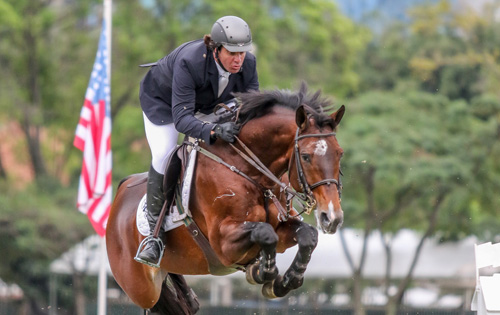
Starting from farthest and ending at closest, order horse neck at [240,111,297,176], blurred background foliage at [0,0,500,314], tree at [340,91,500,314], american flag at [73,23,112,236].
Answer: blurred background foliage at [0,0,500,314] → tree at [340,91,500,314] → american flag at [73,23,112,236] → horse neck at [240,111,297,176]

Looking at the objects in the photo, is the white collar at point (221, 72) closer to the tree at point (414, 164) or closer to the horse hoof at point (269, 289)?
the horse hoof at point (269, 289)

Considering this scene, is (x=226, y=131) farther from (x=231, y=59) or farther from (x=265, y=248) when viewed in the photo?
(x=265, y=248)

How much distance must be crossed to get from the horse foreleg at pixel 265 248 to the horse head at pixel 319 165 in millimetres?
396

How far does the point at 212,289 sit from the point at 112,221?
14.2 metres

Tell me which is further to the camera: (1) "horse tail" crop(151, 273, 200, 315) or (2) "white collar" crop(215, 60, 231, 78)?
(1) "horse tail" crop(151, 273, 200, 315)

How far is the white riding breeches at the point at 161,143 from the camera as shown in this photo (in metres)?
7.64

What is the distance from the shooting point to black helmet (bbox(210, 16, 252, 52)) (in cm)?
680

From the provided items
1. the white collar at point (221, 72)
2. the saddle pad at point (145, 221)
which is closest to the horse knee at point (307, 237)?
the saddle pad at point (145, 221)

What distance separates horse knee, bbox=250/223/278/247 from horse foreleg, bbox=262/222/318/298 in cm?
22

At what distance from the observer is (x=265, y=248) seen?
6504mm

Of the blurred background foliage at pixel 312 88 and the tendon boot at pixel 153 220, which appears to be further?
the blurred background foliage at pixel 312 88

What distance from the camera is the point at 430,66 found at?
937 inches

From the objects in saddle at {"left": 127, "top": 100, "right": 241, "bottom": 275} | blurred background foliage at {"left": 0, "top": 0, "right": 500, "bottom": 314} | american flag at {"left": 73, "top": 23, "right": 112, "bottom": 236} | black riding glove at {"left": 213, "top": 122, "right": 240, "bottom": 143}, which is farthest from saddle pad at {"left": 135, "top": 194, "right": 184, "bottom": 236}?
blurred background foliage at {"left": 0, "top": 0, "right": 500, "bottom": 314}

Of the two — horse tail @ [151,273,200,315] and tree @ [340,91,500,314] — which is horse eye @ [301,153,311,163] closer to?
horse tail @ [151,273,200,315]
